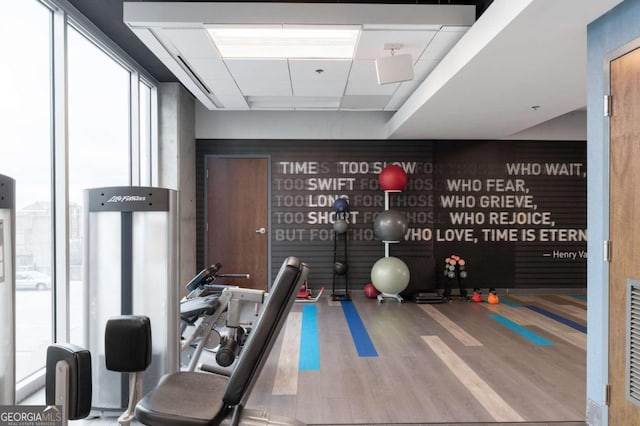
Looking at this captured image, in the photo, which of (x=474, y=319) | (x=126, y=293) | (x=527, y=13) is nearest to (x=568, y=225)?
(x=474, y=319)

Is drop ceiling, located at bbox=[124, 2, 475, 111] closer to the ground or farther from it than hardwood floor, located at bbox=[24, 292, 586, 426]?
farther from it

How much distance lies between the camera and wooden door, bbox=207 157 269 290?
6922 millimetres

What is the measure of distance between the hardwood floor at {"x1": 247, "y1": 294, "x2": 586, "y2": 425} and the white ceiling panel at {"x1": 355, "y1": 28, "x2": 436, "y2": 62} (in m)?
2.81

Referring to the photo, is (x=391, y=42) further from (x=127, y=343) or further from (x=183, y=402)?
(x=183, y=402)

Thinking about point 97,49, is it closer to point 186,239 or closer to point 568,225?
point 186,239

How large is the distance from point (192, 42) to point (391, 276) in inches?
157

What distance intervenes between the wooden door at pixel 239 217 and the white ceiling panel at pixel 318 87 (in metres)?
1.85

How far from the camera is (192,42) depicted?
373 cm

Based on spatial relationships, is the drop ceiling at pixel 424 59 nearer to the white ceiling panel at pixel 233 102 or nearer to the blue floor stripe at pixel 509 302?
the white ceiling panel at pixel 233 102

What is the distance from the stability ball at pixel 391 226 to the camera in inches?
244

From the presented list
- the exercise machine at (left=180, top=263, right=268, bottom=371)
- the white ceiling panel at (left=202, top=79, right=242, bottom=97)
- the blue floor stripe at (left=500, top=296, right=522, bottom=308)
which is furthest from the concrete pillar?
the blue floor stripe at (left=500, top=296, right=522, bottom=308)

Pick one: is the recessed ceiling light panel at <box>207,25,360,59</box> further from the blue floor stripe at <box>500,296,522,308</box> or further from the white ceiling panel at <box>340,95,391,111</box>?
the blue floor stripe at <box>500,296,522,308</box>

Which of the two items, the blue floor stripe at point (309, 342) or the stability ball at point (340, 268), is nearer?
the blue floor stripe at point (309, 342)

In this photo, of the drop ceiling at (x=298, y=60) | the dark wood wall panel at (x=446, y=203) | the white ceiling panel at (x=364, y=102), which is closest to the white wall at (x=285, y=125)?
the dark wood wall panel at (x=446, y=203)
